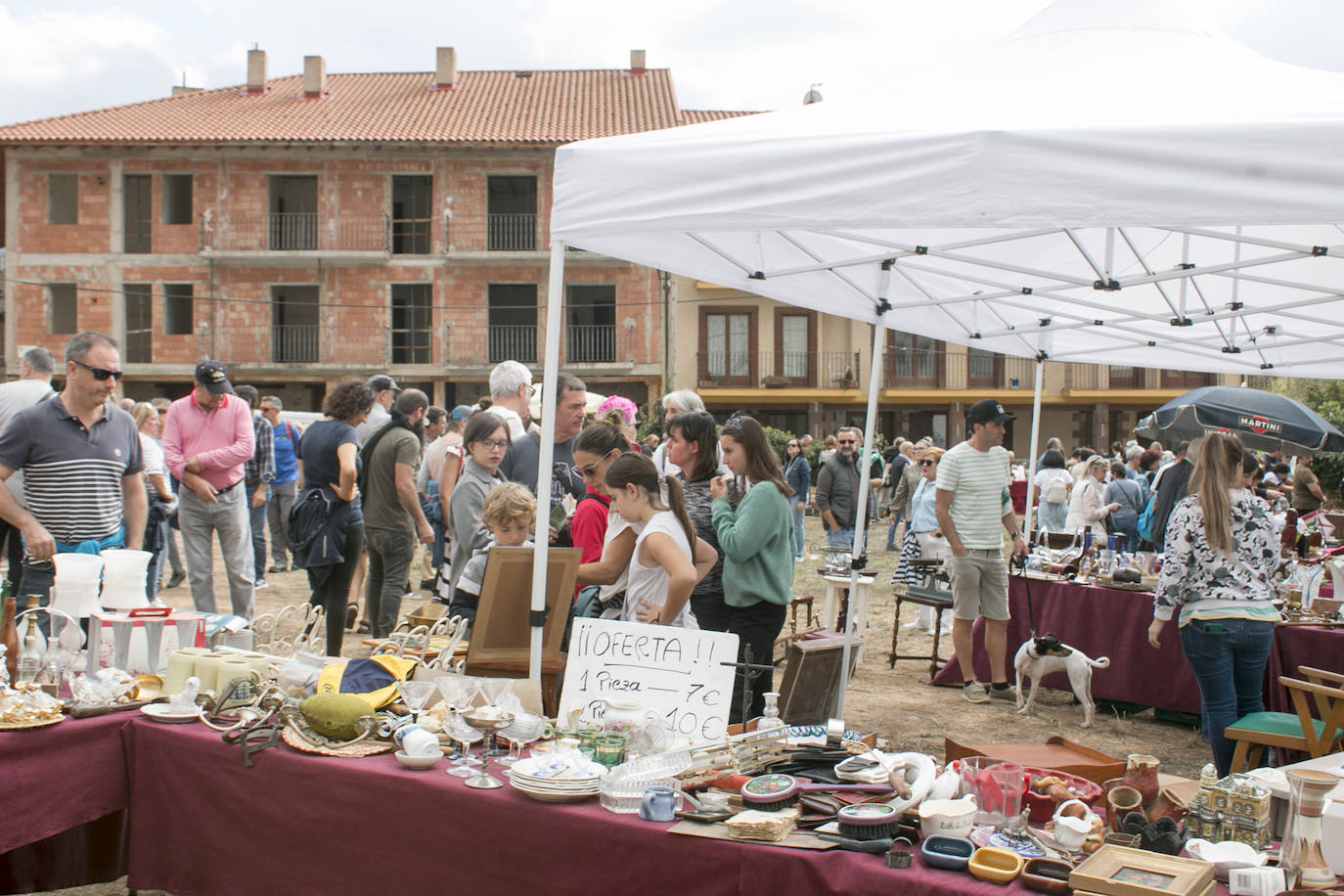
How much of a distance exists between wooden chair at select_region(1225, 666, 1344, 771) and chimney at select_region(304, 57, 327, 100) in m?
27.2

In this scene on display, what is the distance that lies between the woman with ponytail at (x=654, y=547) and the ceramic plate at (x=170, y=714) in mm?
1310

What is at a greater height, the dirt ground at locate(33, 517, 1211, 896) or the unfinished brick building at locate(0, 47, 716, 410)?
the unfinished brick building at locate(0, 47, 716, 410)

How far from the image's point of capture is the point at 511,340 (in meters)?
25.7

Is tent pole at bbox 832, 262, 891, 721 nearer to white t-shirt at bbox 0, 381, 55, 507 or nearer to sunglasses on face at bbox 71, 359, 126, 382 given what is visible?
sunglasses on face at bbox 71, 359, 126, 382

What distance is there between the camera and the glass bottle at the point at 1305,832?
6.34ft

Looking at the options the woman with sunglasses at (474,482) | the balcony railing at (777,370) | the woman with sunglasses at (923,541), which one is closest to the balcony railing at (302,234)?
the balcony railing at (777,370)

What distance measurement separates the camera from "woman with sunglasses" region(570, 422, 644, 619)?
368 cm

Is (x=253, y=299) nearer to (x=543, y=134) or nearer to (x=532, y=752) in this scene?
(x=543, y=134)

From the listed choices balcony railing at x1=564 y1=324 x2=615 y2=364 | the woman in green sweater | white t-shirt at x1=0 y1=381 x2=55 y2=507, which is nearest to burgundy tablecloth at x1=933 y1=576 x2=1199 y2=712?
the woman in green sweater

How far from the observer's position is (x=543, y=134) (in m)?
24.8

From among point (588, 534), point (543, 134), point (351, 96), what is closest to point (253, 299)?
point (351, 96)

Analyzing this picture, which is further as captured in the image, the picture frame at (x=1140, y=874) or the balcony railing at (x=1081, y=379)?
the balcony railing at (x=1081, y=379)

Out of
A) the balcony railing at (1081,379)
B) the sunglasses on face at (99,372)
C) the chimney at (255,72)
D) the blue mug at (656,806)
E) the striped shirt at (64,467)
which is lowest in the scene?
the blue mug at (656,806)

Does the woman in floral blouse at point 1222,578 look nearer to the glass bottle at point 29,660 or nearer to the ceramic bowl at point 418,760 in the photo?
the ceramic bowl at point 418,760
